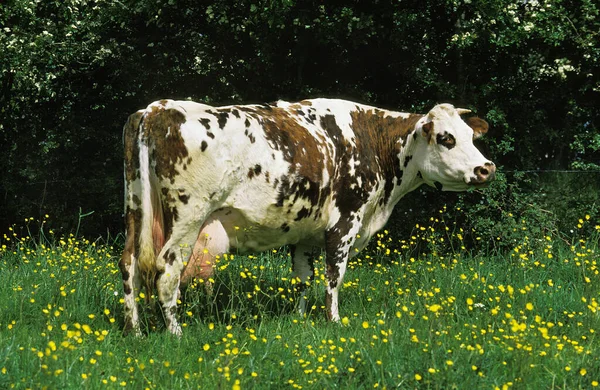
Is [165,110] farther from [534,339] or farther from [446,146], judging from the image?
[534,339]

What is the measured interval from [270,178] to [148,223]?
3.43 ft

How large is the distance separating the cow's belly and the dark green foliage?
12.1 ft

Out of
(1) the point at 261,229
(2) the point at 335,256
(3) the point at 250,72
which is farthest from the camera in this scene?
(3) the point at 250,72

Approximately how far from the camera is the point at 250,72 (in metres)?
11.2

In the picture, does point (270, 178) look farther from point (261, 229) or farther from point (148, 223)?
point (148, 223)

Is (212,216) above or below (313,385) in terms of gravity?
above

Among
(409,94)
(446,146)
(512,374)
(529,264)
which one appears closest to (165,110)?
(446,146)

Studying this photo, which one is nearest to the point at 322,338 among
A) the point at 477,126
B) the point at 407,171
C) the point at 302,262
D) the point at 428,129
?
the point at 302,262

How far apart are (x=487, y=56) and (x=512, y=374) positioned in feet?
22.7

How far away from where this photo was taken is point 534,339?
546 cm

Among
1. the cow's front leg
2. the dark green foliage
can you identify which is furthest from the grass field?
the dark green foliage

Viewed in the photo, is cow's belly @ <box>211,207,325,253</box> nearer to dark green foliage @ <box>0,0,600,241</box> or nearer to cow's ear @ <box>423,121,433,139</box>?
cow's ear @ <box>423,121,433,139</box>

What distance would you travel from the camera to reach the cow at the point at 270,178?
6070 millimetres

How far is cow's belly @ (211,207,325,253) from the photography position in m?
6.38
